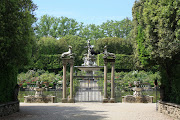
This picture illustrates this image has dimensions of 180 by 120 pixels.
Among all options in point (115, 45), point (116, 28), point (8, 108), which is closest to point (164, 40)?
point (8, 108)

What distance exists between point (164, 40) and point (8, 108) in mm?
6506

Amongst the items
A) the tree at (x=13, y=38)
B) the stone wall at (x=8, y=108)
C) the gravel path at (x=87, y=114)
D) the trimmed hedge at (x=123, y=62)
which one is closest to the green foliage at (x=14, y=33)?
the tree at (x=13, y=38)

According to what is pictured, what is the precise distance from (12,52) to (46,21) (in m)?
43.5

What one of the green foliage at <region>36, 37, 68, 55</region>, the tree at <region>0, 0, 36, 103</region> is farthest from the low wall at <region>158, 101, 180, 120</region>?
the green foliage at <region>36, 37, 68, 55</region>

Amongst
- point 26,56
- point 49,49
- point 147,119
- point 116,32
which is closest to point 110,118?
point 147,119

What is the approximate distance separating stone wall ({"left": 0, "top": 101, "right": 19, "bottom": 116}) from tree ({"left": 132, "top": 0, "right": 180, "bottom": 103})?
5.81m

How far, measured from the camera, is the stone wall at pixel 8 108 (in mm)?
7387

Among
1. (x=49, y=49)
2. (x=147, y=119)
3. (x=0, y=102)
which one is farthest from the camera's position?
(x=49, y=49)

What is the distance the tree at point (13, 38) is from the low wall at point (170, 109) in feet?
18.7

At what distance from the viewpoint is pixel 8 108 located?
7.82 m

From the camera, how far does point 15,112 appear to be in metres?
8.42

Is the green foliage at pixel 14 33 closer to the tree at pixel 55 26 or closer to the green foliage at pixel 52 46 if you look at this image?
the green foliage at pixel 52 46

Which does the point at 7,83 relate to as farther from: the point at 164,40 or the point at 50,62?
the point at 50,62

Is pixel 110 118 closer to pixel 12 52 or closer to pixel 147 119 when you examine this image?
pixel 147 119
